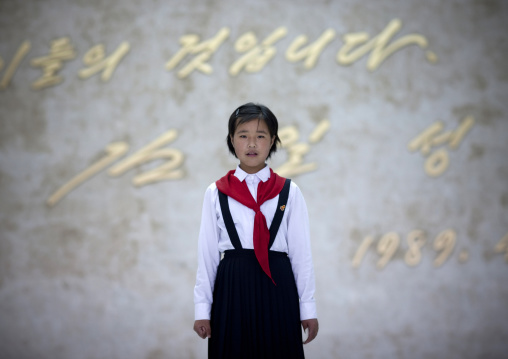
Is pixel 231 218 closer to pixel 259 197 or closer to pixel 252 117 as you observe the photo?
pixel 259 197

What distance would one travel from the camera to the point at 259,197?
1.53 meters

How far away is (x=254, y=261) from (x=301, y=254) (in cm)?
14

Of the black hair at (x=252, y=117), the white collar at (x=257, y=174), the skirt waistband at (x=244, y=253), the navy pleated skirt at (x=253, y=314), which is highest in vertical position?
the black hair at (x=252, y=117)

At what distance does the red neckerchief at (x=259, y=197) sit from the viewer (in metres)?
1.47

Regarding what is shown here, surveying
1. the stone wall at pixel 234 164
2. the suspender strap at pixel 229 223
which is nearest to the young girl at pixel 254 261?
the suspender strap at pixel 229 223

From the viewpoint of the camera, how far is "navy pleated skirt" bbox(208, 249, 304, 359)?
1.48 metres

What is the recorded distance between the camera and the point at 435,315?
319cm

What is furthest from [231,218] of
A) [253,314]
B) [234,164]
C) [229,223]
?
[234,164]

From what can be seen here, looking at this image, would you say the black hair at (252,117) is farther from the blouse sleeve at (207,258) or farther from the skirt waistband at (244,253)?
the skirt waistband at (244,253)

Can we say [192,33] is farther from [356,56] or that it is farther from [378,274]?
[378,274]

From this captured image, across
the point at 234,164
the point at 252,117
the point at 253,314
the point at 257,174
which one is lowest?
the point at 253,314

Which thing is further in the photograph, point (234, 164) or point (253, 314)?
point (234, 164)

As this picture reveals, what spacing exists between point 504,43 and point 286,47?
139 cm

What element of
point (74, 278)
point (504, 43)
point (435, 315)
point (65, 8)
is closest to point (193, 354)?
point (74, 278)
